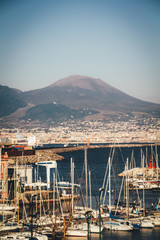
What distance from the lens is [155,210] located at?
83.7 ft

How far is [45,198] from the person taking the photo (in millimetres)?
25359

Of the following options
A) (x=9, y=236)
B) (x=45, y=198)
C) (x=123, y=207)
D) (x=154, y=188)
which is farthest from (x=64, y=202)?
(x=154, y=188)

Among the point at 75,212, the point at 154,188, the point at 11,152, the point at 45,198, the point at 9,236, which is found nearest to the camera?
the point at 9,236

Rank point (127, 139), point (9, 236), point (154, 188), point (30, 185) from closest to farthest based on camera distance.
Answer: point (9, 236) < point (30, 185) < point (154, 188) < point (127, 139)

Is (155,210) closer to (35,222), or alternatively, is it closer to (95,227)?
(95,227)

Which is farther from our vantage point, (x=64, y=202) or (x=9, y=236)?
(x=64, y=202)

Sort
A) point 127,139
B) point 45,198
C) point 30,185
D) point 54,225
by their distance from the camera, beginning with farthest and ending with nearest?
point 127,139, point 30,185, point 45,198, point 54,225

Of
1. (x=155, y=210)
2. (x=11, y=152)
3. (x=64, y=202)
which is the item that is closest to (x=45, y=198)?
(x=64, y=202)

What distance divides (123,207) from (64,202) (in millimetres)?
3356

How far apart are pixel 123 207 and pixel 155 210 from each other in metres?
1.81

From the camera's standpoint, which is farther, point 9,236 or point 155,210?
point 155,210

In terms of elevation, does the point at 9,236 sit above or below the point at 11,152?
below

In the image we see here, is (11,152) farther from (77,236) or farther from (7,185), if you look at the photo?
(77,236)

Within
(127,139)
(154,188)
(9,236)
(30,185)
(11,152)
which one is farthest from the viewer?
(127,139)
